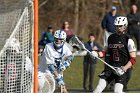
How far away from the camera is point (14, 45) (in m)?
12.0

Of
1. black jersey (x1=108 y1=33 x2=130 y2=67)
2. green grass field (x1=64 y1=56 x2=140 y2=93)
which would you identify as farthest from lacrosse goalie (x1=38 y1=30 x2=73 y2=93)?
green grass field (x1=64 y1=56 x2=140 y2=93)

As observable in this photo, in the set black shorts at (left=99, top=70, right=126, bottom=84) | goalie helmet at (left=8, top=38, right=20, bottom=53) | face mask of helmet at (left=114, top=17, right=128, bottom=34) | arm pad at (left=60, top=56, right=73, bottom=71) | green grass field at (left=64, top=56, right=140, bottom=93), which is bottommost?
green grass field at (left=64, top=56, right=140, bottom=93)

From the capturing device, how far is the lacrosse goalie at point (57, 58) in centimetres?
1384

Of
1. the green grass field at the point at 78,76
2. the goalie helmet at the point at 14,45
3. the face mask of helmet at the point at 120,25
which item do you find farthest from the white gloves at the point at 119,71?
the green grass field at the point at 78,76

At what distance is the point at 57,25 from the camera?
3175cm

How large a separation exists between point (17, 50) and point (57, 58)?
2.02m

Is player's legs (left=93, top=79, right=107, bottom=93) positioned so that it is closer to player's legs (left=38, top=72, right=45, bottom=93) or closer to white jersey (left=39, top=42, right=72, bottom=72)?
player's legs (left=38, top=72, right=45, bottom=93)

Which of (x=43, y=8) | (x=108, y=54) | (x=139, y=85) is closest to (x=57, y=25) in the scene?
(x=43, y=8)

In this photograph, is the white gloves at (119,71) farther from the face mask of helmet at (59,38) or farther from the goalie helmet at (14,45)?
the goalie helmet at (14,45)

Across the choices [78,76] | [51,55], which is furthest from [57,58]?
[78,76]

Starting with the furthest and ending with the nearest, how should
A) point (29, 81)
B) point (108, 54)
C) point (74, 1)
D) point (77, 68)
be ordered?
point (74, 1), point (77, 68), point (108, 54), point (29, 81)

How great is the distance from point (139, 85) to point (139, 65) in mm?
2827

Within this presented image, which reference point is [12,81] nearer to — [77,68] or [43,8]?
[77,68]

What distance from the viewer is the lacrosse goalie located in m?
13.8
